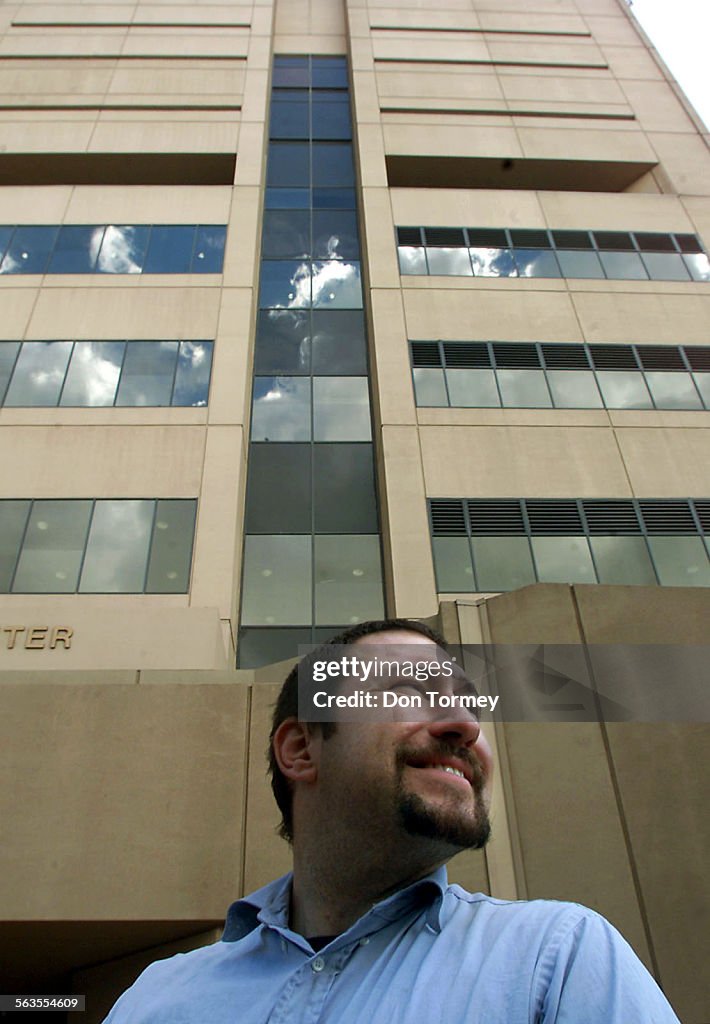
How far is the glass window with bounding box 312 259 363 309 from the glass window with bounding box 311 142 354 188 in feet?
14.3

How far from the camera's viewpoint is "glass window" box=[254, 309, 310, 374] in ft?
53.6

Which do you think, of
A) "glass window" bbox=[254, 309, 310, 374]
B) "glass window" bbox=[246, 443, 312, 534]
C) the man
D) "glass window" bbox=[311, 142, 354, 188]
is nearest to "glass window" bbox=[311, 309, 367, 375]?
"glass window" bbox=[254, 309, 310, 374]

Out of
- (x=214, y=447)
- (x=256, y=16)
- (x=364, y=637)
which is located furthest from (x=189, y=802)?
(x=256, y=16)

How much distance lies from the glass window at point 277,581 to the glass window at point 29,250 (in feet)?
33.3

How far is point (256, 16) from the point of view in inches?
1028

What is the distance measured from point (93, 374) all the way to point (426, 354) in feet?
25.6

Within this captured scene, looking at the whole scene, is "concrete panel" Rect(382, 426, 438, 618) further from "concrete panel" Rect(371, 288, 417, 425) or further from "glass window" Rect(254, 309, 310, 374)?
"glass window" Rect(254, 309, 310, 374)

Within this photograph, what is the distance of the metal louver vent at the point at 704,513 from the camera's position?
13141mm

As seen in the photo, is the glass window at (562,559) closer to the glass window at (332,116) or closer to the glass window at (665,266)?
the glass window at (665,266)

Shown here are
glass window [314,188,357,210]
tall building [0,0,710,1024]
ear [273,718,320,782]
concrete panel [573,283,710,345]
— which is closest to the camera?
ear [273,718,320,782]

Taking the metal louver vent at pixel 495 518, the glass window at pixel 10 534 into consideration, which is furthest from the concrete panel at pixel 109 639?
the metal louver vent at pixel 495 518

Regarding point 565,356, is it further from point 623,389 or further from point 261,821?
point 261,821

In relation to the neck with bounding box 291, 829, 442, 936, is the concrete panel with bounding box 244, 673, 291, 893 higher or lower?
higher

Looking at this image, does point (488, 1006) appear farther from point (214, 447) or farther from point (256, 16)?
point (256, 16)
